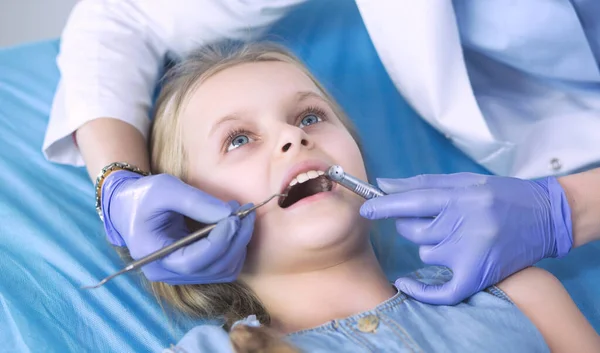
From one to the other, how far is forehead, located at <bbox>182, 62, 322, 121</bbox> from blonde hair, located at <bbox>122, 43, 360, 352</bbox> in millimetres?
33

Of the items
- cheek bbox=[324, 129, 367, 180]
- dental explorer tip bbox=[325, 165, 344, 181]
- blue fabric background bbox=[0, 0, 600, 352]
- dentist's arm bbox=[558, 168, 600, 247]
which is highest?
dentist's arm bbox=[558, 168, 600, 247]

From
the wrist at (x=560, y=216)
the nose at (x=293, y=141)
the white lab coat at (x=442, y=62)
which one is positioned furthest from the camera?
the white lab coat at (x=442, y=62)

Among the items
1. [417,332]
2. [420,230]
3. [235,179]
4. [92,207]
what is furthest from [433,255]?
[92,207]

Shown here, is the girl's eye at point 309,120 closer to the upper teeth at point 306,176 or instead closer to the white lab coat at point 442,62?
the upper teeth at point 306,176

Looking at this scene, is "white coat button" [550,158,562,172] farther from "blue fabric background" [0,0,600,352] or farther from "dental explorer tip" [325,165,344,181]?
"dental explorer tip" [325,165,344,181]

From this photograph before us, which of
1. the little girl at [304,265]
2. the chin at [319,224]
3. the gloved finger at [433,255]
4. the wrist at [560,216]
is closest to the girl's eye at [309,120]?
the little girl at [304,265]

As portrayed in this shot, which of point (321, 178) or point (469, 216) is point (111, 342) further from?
point (469, 216)

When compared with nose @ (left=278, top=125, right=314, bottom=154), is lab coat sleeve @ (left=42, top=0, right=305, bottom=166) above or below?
below

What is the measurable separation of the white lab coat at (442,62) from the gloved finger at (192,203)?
38 centimetres

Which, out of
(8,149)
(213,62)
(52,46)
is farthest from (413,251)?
(52,46)

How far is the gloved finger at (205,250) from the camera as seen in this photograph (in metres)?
1.01

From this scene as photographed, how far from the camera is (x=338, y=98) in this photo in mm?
1683

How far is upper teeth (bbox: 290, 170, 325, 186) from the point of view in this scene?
1.08 meters

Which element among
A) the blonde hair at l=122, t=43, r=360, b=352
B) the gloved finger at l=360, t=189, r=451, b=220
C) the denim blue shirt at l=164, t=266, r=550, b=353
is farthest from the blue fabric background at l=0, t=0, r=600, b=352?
the gloved finger at l=360, t=189, r=451, b=220
